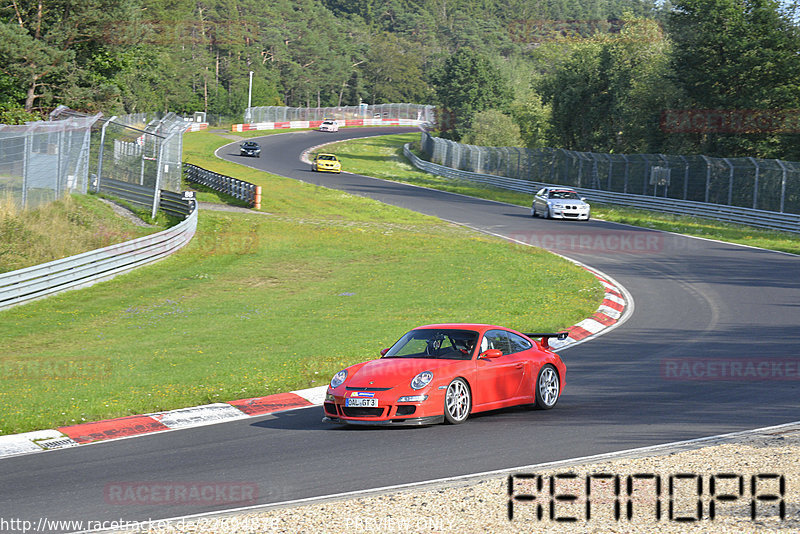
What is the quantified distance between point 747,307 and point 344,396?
41.4 ft

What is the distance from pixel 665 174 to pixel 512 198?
32.9ft

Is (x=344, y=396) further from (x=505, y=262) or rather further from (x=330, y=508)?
(x=505, y=262)

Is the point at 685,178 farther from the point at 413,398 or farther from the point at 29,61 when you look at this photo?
the point at 413,398

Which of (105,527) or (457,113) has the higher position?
(457,113)

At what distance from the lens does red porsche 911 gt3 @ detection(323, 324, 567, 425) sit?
32.8 ft

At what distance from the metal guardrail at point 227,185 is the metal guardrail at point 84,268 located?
13095mm

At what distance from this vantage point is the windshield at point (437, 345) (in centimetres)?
1086

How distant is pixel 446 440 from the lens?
9.38m

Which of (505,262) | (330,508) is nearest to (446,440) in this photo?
(330,508)

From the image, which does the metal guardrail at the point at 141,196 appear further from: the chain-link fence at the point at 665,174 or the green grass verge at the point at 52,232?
the chain-link fence at the point at 665,174

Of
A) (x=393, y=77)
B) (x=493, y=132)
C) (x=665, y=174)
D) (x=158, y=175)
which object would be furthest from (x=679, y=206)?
(x=393, y=77)

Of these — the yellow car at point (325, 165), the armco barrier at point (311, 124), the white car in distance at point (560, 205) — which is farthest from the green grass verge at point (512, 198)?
the armco barrier at point (311, 124)

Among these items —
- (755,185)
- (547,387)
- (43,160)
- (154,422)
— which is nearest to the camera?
(154,422)

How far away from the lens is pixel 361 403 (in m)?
10.0
